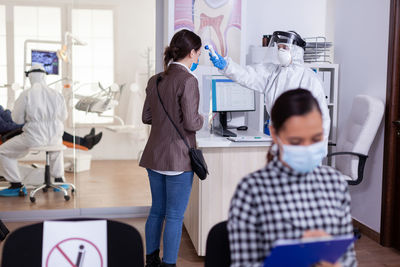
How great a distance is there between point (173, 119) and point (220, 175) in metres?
0.67

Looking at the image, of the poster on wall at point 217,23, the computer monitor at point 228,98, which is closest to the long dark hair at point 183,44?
the computer monitor at point 228,98

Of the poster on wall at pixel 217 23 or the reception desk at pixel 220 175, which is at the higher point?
the poster on wall at pixel 217 23

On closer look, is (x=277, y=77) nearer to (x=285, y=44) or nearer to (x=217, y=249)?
(x=285, y=44)

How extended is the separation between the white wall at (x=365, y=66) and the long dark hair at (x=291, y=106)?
101 inches

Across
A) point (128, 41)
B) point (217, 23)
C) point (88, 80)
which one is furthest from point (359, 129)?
point (88, 80)

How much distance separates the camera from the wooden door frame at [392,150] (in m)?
3.48

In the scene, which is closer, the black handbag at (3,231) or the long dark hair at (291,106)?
the long dark hair at (291,106)

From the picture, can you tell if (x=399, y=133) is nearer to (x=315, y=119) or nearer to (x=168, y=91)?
(x=168, y=91)

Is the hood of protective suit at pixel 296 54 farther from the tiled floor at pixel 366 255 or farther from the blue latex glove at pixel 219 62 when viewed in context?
the tiled floor at pixel 366 255

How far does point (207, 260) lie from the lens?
1.50m

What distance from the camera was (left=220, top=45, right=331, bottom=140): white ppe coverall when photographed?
3.14 metres

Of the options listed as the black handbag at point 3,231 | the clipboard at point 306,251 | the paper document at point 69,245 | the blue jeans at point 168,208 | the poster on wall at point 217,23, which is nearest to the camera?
the clipboard at point 306,251

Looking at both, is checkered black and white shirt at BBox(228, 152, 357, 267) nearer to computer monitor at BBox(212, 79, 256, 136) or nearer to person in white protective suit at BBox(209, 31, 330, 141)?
person in white protective suit at BBox(209, 31, 330, 141)

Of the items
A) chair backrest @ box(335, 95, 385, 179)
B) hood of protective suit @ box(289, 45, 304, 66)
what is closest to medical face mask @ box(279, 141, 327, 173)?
hood of protective suit @ box(289, 45, 304, 66)
